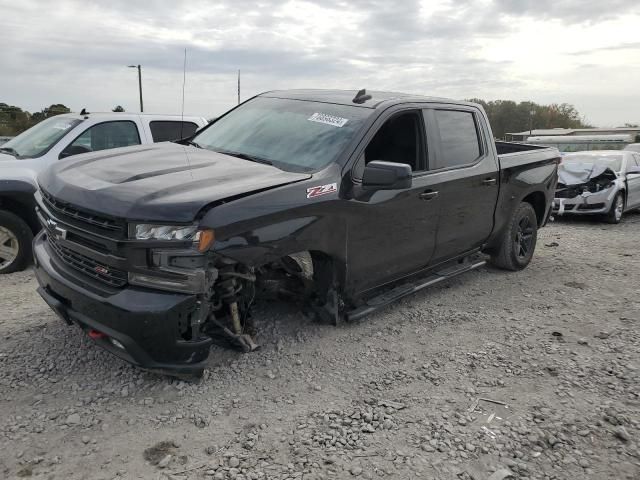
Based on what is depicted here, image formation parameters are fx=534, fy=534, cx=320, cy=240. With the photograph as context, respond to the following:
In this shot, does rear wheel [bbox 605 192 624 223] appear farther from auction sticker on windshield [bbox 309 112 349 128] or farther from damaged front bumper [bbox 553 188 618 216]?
auction sticker on windshield [bbox 309 112 349 128]

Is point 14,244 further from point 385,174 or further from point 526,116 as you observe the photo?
point 526,116

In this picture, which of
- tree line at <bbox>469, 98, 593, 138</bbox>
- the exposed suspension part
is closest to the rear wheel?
the exposed suspension part

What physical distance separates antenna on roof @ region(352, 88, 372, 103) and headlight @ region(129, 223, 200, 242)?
83.0 inches

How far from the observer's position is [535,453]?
2887mm

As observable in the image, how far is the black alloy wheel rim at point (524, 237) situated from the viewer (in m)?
6.26

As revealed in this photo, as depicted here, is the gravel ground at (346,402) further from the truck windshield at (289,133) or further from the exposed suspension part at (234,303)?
the truck windshield at (289,133)

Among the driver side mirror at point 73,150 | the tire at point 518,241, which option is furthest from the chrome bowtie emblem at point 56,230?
the tire at point 518,241

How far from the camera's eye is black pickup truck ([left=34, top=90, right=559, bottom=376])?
2949 mm

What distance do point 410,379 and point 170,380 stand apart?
5.21ft

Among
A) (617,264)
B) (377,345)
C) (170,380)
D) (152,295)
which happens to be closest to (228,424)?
(170,380)

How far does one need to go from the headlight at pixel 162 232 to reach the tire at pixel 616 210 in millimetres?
10050

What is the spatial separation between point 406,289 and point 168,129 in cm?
419

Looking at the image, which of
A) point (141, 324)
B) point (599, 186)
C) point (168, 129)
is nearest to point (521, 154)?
point (168, 129)

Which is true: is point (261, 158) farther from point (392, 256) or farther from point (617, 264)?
point (617, 264)
